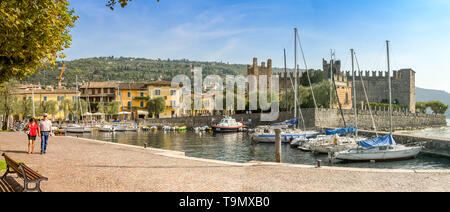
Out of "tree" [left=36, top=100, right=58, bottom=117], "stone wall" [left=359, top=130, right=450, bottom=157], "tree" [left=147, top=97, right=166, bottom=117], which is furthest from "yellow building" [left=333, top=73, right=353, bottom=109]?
"tree" [left=36, top=100, right=58, bottom=117]

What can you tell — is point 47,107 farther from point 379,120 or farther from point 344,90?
point 344,90

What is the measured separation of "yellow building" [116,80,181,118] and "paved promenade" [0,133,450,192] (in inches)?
2421

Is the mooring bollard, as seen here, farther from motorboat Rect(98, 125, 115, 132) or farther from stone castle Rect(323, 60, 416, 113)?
stone castle Rect(323, 60, 416, 113)

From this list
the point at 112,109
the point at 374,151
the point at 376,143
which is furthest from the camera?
the point at 112,109

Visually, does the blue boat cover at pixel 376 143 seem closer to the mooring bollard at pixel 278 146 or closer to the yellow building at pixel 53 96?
the mooring bollard at pixel 278 146

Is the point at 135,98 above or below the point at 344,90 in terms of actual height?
below

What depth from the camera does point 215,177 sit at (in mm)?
9148

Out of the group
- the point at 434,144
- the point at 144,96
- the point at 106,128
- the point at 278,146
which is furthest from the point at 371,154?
the point at 144,96

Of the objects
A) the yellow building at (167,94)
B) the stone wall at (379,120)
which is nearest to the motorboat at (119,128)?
the yellow building at (167,94)

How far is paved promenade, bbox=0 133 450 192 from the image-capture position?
7922mm

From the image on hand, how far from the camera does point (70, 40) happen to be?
1143 centimetres

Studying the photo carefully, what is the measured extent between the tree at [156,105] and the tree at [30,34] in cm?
5780

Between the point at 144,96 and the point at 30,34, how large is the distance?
2553 inches
